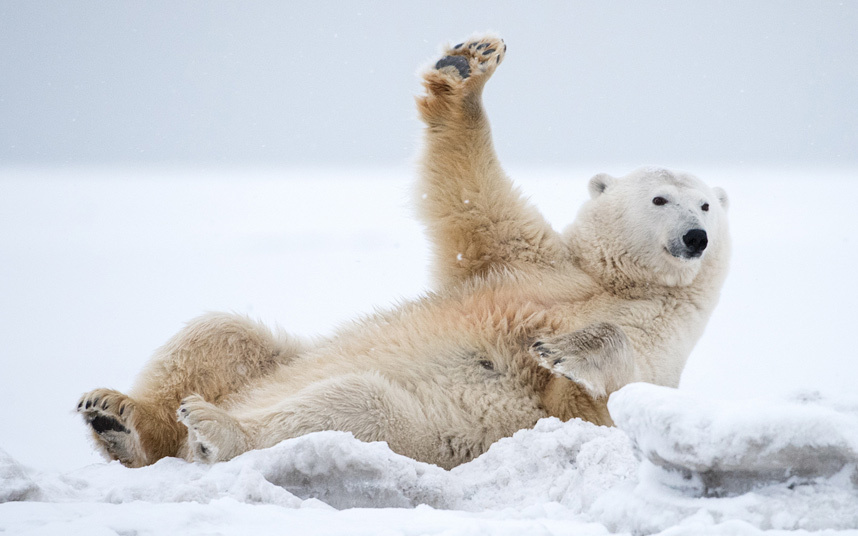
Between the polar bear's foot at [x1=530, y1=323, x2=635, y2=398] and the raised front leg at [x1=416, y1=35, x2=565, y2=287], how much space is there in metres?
0.83

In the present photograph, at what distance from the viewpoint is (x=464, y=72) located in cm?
398

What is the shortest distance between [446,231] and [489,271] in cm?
32

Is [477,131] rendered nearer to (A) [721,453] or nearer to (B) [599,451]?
(B) [599,451]

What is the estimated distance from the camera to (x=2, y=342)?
231 inches

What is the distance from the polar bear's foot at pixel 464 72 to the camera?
3.97 meters

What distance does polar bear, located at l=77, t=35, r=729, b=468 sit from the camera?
304 centimetres

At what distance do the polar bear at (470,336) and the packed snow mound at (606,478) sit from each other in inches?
14.8

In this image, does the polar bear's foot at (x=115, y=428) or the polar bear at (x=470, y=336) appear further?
the polar bear's foot at (x=115, y=428)

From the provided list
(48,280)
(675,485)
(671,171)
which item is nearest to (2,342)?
(48,280)

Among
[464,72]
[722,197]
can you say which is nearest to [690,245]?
[722,197]

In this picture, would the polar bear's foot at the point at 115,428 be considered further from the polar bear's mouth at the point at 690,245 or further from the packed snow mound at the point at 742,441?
the polar bear's mouth at the point at 690,245

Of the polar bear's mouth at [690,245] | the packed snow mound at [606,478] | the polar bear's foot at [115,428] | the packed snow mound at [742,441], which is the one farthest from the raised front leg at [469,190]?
the packed snow mound at [742,441]

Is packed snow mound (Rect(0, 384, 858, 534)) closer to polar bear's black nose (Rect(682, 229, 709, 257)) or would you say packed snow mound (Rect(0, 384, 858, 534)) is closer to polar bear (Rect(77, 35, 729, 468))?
polar bear (Rect(77, 35, 729, 468))

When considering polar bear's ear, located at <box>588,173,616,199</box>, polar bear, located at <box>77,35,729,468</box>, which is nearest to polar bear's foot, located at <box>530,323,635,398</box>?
polar bear, located at <box>77,35,729,468</box>
